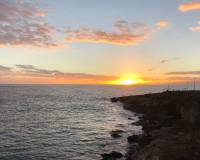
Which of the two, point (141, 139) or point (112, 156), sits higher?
point (141, 139)

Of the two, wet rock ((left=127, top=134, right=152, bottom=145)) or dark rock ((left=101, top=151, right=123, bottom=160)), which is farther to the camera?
wet rock ((left=127, top=134, right=152, bottom=145))

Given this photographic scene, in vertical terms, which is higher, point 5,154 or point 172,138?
point 172,138

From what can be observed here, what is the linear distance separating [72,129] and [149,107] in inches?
1467

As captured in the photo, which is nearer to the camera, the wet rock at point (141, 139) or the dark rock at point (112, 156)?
the dark rock at point (112, 156)

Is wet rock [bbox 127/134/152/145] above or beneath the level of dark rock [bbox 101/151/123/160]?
above

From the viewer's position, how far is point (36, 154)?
41.2m

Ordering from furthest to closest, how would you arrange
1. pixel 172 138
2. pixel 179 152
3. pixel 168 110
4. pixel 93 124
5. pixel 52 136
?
pixel 168 110
pixel 93 124
pixel 52 136
pixel 172 138
pixel 179 152

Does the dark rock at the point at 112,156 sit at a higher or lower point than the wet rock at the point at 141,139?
lower

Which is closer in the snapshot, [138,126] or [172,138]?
[172,138]

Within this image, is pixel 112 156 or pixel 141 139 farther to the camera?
pixel 141 139

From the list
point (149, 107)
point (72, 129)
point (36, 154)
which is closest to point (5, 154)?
point (36, 154)

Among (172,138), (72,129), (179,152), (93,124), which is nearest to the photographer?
(179,152)

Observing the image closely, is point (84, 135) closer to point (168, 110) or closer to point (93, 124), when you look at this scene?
point (93, 124)

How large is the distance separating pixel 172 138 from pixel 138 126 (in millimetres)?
25923
